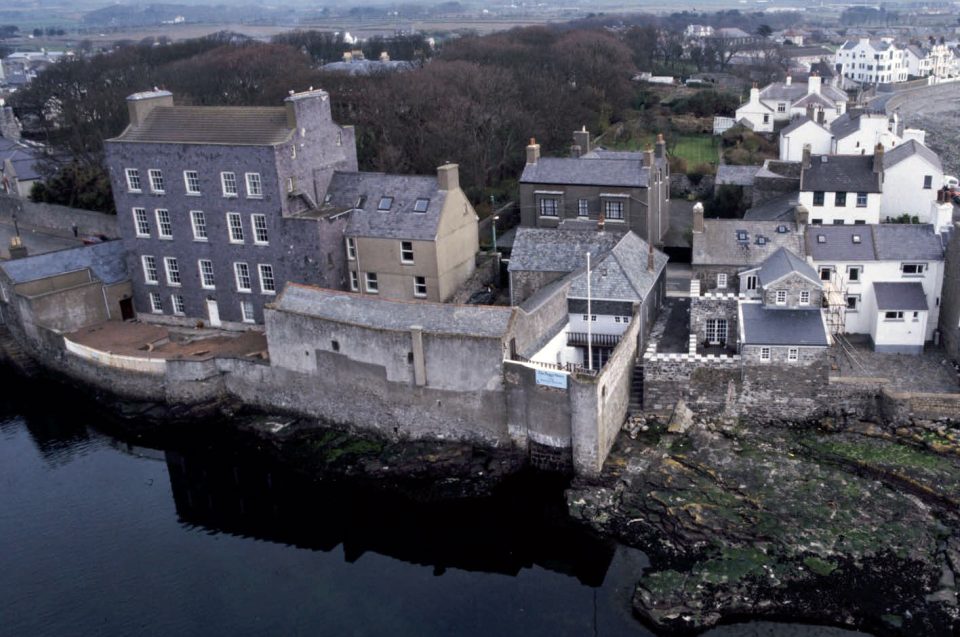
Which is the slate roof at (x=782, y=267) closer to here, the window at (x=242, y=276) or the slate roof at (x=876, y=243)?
the slate roof at (x=876, y=243)

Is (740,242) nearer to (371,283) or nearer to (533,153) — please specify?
(533,153)

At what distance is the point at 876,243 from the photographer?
3853cm

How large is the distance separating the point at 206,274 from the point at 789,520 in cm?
3058

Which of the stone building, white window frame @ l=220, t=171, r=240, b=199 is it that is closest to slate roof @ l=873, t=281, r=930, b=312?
the stone building

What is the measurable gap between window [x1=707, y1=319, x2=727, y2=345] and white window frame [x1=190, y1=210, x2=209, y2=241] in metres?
25.1

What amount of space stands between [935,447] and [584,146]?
29.4m

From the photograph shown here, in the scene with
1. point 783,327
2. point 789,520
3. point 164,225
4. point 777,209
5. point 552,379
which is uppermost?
point 164,225

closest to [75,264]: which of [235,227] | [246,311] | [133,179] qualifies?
[133,179]

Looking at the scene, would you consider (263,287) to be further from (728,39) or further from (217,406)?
(728,39)

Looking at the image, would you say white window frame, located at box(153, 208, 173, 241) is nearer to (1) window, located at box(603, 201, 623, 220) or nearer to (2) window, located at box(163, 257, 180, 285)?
(2) window, located at box(163, 257, 180, 285)

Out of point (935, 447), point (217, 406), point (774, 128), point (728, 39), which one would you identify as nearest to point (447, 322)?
point (217, 406)

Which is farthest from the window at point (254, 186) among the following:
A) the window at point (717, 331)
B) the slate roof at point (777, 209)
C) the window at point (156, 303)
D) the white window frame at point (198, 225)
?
the slate roof at point (777, 209)

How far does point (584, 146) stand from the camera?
54094 mm

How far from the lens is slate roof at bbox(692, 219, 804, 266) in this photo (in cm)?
4019
